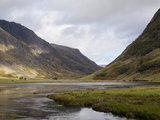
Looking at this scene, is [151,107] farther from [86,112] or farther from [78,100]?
[78,100]

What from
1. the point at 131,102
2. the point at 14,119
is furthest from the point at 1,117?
the point at 131,102

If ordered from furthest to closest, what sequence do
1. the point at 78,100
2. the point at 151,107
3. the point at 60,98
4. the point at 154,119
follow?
the point at 60,98 → the point at 78,100 → the point at 151,107 → the point at 154,119

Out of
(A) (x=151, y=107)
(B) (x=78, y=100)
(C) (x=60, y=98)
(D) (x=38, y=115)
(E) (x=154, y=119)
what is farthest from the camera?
(C) (x=60, y=98)

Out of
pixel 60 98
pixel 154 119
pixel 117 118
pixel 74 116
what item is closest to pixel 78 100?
pixel 60 98

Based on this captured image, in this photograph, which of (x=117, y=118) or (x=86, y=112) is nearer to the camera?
(x=117, y=118)

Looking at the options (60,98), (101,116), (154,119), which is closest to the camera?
(154,119)

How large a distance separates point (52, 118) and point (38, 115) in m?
4.87

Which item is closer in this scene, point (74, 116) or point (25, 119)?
point (25, 119)

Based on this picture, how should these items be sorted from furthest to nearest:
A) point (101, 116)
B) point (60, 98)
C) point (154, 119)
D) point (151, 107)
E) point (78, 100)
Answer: point (60, 98)
point (78, 100)
point (101, 116)
point (151, 107)
point (154, 119)

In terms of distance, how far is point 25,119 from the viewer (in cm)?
4409

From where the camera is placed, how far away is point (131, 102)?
50344 millimetres

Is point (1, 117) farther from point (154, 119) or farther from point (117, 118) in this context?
point (154, 119)

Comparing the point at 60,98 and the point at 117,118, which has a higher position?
the point at 60,98

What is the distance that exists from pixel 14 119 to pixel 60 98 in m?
29.1
